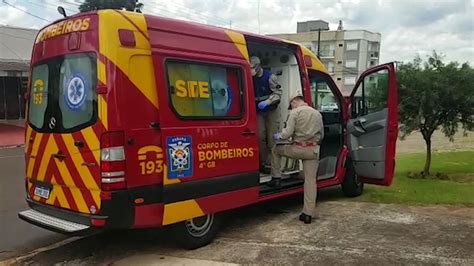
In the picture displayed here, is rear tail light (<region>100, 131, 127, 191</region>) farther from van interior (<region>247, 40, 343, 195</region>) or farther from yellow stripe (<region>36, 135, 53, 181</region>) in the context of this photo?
van interior (<region>247, 40, 343, 195</region>)

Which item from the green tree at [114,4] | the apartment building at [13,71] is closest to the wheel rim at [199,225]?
the apartment building at [13,71]

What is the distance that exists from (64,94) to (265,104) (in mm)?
2880

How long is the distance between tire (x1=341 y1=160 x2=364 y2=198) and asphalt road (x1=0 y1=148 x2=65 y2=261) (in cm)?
448

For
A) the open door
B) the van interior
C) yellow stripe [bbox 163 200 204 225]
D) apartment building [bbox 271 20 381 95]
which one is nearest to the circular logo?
yellow stripe [bbox 163 200 204 225]

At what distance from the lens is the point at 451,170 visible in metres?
12.3

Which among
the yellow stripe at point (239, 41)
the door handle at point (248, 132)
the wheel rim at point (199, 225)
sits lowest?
Result: the wheel rim at point (199, 225)

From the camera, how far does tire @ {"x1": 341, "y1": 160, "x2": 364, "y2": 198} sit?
26.2 ft

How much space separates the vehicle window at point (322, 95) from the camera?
7.56 m

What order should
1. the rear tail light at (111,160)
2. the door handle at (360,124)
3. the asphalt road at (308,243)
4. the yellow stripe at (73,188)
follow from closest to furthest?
the rear tail light at (111,160), the yellow stripe at (73,188), the asphalt road at (308,243), the door handle at (360,124)

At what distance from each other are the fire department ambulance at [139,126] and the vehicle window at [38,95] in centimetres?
1

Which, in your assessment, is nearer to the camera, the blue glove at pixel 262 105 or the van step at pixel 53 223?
the van step at pixel 53 223

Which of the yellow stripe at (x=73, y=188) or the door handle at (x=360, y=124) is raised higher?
the door handle at (x=360, y=124)

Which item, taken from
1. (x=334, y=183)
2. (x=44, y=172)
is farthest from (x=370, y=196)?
(x=44, y=172)

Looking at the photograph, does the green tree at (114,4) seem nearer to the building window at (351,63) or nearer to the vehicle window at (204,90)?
the vehicle window at (204,90)
